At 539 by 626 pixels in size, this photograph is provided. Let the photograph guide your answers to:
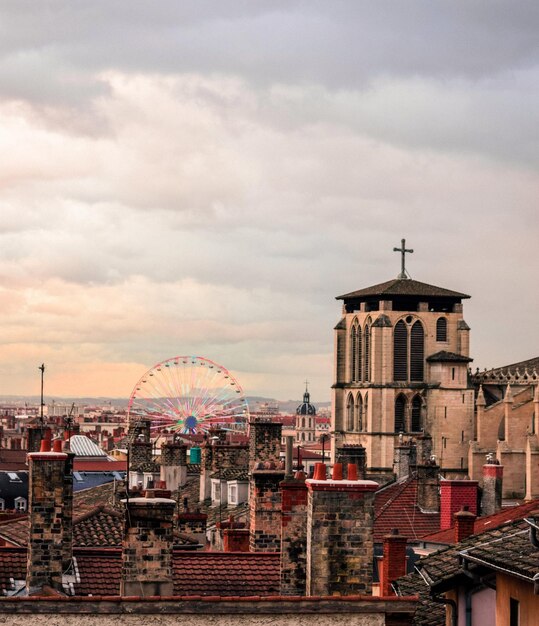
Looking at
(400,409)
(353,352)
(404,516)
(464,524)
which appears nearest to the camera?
(464,524)

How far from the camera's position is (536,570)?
15.3 m

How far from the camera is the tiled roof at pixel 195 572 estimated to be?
845 inches

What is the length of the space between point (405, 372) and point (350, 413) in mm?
5927

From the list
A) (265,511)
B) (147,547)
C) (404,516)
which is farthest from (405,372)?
(147,547)

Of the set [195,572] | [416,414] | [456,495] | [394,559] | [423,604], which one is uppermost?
[416,414]

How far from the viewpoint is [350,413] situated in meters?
130

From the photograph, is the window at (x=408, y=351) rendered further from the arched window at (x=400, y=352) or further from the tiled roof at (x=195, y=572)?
the tiled roof at (x=195, y=572)

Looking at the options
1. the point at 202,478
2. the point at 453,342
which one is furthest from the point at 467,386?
the point at 202,478

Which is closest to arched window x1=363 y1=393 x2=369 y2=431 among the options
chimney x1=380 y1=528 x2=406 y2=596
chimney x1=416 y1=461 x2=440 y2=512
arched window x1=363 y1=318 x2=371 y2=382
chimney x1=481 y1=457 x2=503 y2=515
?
arched window x1=363 y1=318 x2=371 y2=382

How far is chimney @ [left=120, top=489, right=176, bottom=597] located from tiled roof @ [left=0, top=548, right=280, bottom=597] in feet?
4.79

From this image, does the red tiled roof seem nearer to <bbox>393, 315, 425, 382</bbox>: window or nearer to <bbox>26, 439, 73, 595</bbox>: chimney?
<bbox>26, 439, 73, 595</bbox>: chimney

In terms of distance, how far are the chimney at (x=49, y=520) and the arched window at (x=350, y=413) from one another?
353 feet

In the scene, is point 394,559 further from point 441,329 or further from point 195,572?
point 441,329

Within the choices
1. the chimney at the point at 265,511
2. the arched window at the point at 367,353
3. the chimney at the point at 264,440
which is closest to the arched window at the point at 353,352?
the arched window at the point at 367,353
